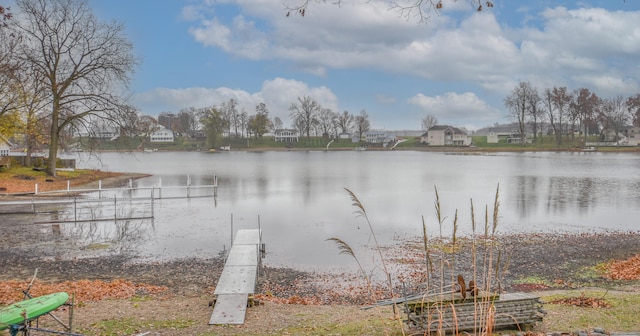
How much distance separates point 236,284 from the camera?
A: 10195 millimetres

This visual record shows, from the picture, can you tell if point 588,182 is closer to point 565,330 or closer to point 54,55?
point 565,330

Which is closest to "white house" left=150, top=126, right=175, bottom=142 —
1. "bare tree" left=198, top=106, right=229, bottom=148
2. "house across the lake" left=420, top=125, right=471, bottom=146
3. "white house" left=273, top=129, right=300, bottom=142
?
"bare tree" left=198, top=106, right=229, bottom=148

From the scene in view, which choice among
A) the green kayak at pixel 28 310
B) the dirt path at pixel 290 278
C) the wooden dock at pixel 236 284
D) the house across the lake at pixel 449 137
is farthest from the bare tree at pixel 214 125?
the green kayak at pixel 28 310

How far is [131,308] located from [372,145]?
456 ft

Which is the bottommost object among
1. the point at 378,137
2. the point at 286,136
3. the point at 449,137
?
the point at 449,137

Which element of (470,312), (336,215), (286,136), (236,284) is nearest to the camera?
(470,312)

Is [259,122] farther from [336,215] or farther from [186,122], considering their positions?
[336,215]

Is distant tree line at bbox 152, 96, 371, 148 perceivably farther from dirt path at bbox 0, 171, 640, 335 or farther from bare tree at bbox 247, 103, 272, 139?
dirt path at bbox 0, 171, 640, 335

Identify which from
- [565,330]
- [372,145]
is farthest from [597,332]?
[372,145]

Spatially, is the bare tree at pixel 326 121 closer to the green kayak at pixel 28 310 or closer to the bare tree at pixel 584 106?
the bare tree at pixel 584 106

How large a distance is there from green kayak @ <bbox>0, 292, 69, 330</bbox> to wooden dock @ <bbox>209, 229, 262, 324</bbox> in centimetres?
256

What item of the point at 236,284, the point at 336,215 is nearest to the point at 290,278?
the point at 236,284

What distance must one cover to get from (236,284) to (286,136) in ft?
462

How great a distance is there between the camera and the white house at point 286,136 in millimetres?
150000
